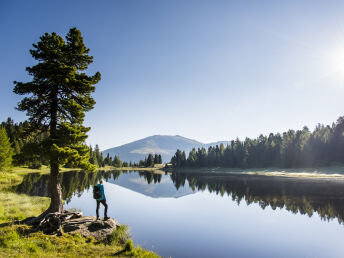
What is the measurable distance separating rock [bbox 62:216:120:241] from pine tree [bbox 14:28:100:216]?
4.00 meters

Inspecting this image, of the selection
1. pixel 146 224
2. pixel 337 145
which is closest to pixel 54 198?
pixel 146 224

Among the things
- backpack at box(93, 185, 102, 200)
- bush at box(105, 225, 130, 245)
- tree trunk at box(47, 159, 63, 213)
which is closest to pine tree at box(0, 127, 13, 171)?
tree trunk at box(47, 159, 63, 213)

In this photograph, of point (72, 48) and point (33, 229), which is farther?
point (72, 48)

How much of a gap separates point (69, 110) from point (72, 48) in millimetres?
5734

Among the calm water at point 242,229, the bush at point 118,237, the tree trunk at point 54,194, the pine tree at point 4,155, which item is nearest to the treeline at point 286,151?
the calm water at point 242,229

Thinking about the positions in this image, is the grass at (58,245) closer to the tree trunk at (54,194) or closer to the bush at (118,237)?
the bush at (118,237)

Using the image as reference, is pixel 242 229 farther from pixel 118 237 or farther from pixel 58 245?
pixel 58 245

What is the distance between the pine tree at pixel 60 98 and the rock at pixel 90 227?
3998 mm

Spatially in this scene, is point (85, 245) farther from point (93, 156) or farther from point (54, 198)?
point (93, 156)

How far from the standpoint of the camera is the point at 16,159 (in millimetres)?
17266

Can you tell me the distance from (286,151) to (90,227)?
120 metres

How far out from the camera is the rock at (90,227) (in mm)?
14312

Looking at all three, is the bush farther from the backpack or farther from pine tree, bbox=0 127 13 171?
pine tree, bbox=0 127 13 171

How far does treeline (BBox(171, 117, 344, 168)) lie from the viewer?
101 m
